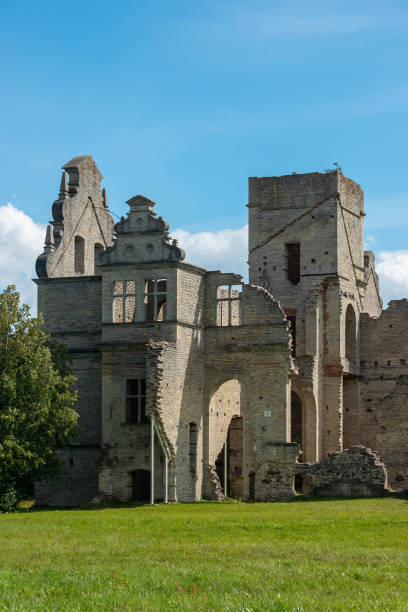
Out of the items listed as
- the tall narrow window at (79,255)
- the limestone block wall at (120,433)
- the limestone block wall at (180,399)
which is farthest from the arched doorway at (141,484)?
the tall narrow window at (79,255)

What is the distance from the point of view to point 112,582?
17.6 meters

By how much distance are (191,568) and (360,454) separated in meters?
19.4

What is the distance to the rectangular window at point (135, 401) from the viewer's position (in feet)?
129

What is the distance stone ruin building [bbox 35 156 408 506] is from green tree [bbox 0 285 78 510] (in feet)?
9.95

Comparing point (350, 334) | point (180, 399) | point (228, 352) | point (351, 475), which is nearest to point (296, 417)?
point (350, 334)

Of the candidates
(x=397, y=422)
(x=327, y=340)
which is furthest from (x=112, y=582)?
(x=327, y=340)

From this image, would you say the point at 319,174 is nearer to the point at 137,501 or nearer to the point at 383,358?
the point at 383,358

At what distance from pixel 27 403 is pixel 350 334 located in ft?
57.3

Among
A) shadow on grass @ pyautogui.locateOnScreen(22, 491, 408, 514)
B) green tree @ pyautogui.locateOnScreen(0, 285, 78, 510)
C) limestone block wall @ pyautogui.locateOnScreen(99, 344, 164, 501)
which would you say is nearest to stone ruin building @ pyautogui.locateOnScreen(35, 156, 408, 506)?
limestone block wall @ pyautogui.locateOnScreen(99, 344, 164, 501)

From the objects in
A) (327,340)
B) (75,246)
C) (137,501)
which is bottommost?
(137,501)

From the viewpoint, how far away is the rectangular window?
129ft

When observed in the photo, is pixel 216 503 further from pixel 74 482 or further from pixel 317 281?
pixel 317 281

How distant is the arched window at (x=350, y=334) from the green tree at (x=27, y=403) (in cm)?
1512

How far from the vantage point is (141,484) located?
133 ft
